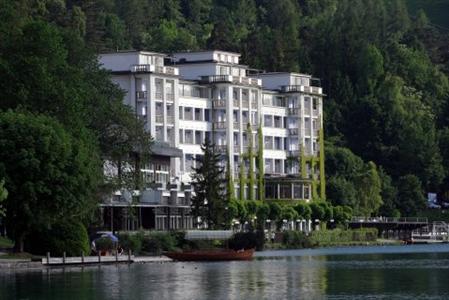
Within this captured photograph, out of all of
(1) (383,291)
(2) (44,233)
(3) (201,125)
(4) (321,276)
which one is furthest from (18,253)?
(3) (201,125)

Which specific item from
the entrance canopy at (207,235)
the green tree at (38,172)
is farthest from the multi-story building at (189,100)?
the green tree at (38,172)

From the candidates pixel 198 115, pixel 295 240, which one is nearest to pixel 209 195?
pixel 295 240

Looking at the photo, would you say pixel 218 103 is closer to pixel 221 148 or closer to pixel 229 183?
pixel 221 148

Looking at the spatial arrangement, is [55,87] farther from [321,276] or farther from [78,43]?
[321,276]

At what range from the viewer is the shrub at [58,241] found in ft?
410

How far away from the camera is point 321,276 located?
106375 mm

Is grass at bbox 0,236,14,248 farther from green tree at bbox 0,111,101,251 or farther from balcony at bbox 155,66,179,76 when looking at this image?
balcony at bbox 155,66,179,76

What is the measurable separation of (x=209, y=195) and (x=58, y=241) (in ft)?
135

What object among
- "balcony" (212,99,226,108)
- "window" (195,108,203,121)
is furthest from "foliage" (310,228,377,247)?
"window" (195,108,203,121)

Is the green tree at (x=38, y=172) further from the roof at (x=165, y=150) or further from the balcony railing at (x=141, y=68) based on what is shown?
the balcony railing at (x=141, y=68)

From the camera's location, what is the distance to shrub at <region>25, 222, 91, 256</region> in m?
125

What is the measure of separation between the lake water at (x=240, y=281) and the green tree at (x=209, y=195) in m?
32.3

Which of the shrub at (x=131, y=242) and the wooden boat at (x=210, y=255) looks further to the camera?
the shrub at (x=131, y=242)

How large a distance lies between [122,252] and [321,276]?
31.5 metres
